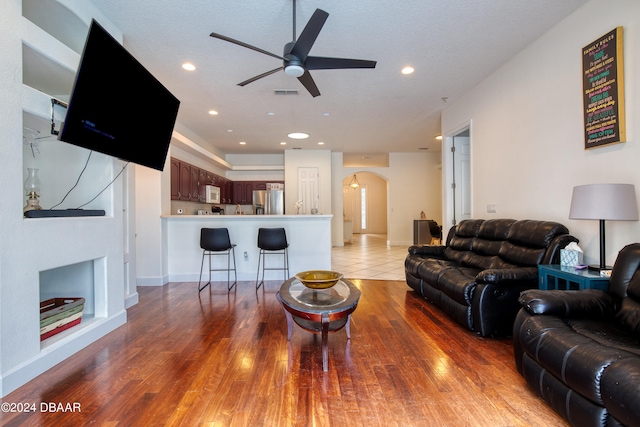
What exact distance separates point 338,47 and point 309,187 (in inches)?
203

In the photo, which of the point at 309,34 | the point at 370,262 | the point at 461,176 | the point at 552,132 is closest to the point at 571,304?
the point at 552,132

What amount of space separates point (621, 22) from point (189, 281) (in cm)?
582

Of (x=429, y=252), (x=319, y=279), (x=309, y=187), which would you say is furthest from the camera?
(x=309, y=187)

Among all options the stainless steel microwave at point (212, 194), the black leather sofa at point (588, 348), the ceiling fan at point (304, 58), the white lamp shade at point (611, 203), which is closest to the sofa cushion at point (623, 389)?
the black leather sofa at point (588, 348)

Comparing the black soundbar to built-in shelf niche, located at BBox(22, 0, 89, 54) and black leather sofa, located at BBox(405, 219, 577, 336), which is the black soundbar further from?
black leather sofa, located at BBox(405, 219, 577, 336)

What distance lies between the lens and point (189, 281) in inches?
186

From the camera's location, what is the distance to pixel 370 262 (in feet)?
21.1

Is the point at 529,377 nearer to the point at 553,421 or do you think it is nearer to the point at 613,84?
the point at 553,421

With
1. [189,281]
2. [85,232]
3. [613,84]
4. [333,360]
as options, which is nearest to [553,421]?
[333,360]

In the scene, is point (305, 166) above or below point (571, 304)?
above

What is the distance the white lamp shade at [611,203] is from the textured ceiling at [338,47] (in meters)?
1.68

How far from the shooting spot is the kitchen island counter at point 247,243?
4.74 m

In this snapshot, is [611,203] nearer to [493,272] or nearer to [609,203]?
[609,203]

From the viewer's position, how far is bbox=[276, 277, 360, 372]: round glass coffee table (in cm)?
200
